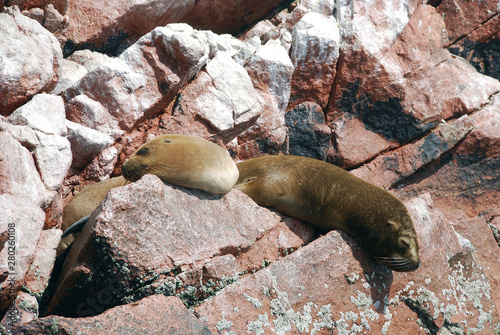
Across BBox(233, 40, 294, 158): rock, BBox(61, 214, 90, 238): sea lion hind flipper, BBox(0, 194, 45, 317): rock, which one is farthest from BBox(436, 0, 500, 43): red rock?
BBox(0, 194, 45, 317): rock

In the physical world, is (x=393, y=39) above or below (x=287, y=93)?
above

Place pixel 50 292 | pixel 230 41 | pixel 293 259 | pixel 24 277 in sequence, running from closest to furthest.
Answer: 1. pixel 24 277
2. pixel 50 292
3. pixel 293 259
4. pixel 230 41

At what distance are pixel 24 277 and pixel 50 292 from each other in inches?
14.1

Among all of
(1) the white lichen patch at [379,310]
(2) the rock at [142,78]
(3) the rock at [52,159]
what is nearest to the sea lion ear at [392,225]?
(1) the white lichen patch at [379,310]

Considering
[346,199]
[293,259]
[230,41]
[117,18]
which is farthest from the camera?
[230,41]

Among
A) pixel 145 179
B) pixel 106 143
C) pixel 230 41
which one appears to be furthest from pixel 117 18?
pixel 145 179

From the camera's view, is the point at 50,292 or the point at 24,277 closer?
the point at 24,277

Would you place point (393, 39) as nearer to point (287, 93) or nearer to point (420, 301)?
point (287, 93)

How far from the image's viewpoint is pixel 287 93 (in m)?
7.41

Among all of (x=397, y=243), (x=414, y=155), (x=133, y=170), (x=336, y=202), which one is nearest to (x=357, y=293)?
(x=397, y=243)

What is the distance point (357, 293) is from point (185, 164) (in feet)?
7.08

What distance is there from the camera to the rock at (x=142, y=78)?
5.77 metres

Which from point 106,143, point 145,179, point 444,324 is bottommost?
point 444,324

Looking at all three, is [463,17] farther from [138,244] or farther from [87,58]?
[138,244]
